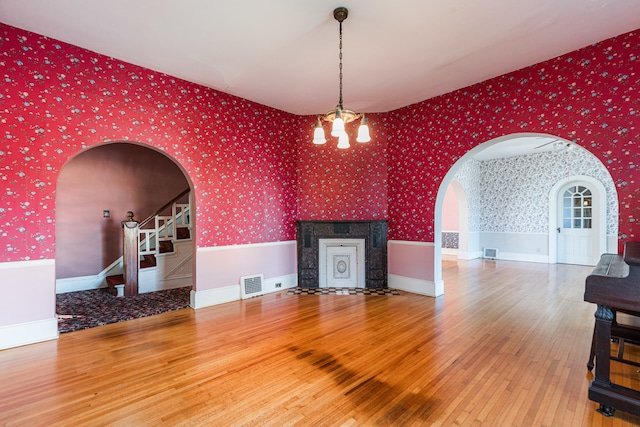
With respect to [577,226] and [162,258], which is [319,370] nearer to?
[162,258]

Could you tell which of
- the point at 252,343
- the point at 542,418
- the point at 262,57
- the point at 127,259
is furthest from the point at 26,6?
the point at 542,418

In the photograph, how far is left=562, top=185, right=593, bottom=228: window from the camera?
7.27 m

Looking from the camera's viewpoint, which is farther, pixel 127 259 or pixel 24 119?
pixel 127 259

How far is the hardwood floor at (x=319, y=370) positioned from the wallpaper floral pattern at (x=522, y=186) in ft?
15.6

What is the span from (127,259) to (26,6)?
3.35 meters

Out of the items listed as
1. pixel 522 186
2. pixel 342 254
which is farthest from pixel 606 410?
pixel 522 186

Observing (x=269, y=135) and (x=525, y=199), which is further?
(x=525, y=199)

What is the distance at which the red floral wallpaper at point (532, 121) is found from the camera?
9.64 feet

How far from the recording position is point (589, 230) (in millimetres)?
7230

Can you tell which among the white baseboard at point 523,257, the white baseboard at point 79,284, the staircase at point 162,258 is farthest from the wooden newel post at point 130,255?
the white baseboard at point 523,257

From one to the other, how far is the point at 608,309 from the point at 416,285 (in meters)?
2.93

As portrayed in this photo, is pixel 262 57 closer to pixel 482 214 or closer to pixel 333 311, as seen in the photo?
pixel 333 311

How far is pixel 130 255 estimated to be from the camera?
4625 millimetres

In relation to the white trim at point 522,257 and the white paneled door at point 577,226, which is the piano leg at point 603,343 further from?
the white trim at point 522,257
